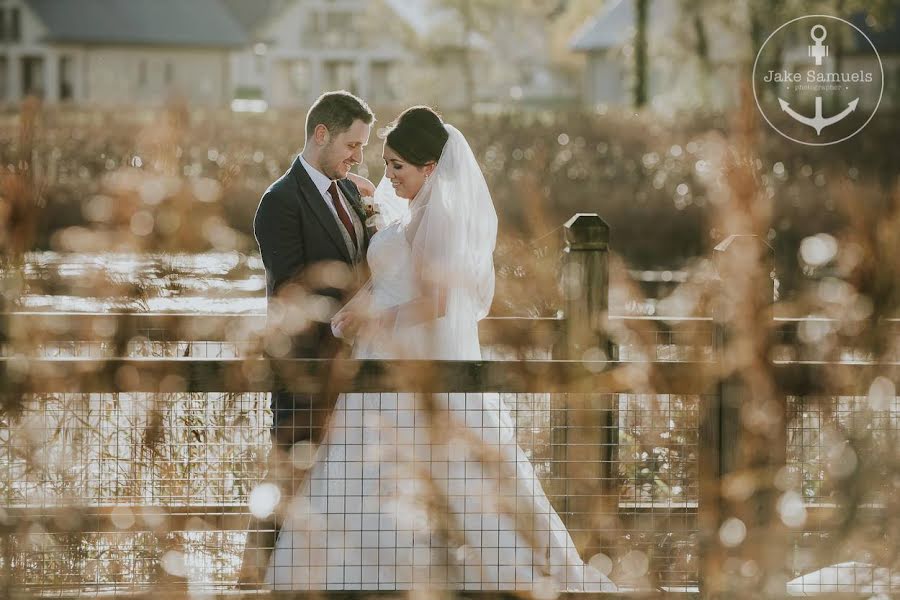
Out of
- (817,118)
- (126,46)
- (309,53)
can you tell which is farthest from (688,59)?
Answer: (309,53)

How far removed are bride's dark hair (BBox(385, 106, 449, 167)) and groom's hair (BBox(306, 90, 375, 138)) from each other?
19cm

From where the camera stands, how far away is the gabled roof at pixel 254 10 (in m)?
78.6

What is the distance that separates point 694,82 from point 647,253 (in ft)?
52.0

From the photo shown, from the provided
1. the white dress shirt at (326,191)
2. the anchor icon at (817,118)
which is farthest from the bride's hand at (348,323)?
the anchor icon at (817,118)

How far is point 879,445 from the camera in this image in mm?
2947

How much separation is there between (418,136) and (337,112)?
1.18 feet

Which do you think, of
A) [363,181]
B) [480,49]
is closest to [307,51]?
[480,49]

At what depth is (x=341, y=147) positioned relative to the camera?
5477mm

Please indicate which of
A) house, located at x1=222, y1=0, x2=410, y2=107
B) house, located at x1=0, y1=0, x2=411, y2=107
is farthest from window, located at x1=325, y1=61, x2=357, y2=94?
house, located at x1=0, y1=0, x2=411, y2=107

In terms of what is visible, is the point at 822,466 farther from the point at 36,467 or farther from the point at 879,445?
the point at 36,467

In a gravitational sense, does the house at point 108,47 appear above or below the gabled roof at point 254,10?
below

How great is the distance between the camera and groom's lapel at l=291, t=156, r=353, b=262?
5.40 m

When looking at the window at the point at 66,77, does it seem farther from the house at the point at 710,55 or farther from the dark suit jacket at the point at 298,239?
the dark suit jacket at the point at 298,239

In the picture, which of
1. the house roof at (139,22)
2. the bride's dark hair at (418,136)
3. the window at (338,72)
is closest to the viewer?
the bride's dark hair at (418,136)
